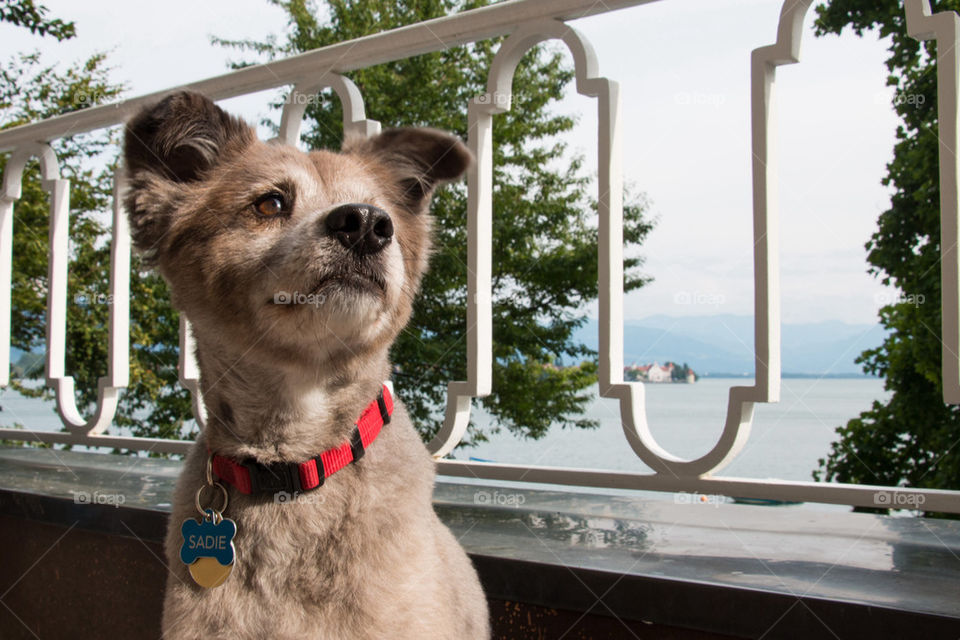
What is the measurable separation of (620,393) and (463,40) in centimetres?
112

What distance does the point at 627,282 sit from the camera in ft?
50.9

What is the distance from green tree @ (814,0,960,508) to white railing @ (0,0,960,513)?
680cm

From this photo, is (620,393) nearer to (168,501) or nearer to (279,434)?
(279,434)

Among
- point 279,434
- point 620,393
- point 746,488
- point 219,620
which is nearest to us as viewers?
point 219,620

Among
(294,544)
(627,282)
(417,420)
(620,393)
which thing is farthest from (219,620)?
(627,282)

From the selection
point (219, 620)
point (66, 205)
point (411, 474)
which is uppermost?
point (66, 205)

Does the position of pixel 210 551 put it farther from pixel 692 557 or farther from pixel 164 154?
pixel 692 557
